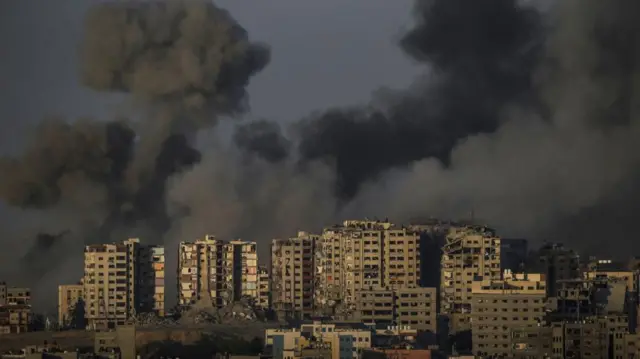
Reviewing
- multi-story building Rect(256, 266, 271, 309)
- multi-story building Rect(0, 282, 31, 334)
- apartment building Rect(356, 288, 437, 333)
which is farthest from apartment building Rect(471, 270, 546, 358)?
multi-story building Rect(0, 282, 31, 334)

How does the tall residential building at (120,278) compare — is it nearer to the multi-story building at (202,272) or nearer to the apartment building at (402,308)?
the multi-story building at (202,272)

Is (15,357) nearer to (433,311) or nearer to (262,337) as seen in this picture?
(262,337)

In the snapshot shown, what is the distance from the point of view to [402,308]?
56188 mm

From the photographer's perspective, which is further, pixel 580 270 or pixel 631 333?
pixel 580 270

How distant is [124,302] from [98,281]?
2.19 ft

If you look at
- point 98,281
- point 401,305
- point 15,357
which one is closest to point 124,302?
point 98,281

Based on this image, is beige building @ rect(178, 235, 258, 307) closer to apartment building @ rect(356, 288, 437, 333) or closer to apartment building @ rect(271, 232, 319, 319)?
apartment building @ rect(271, 232, 319, 319)

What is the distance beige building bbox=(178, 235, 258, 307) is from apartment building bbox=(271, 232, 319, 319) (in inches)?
22.7

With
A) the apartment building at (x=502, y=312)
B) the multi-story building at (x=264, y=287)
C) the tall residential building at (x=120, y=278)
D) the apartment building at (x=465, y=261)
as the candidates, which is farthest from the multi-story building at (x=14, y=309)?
the apartment building at (x=502, y=312)

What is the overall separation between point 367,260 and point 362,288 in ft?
3.27

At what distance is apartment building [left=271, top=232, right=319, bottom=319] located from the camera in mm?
60281

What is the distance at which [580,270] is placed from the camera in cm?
5831

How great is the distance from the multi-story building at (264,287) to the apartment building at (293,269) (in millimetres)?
173

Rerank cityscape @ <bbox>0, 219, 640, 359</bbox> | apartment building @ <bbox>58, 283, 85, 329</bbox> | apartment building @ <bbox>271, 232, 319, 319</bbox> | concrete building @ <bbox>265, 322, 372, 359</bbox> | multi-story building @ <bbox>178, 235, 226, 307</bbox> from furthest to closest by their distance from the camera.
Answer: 1. apartment building @ <bbox>271, 232, 319, 319</bbox>
2. multi-story building @ <bbox>178, 235, 226, 307</bbox>
3. apartment building @ <bbox>58, 283, 85, 329</bbox>
4. cityscape @ <bbox>0, 219, 640, 359</bbox>
5. concrete building @ <bbox>265, 322, 372, 359</bbox>
